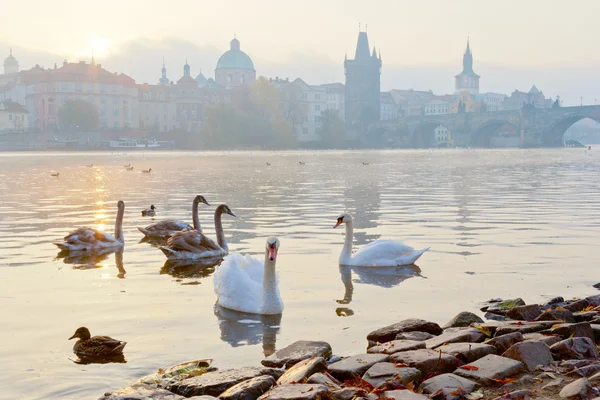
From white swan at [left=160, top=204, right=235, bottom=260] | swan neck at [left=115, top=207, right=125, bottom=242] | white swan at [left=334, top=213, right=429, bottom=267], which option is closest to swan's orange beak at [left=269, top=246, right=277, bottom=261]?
white swan at [left=334, top=213, right=429, bottom=267]

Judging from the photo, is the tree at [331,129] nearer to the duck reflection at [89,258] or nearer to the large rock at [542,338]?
the duck reflection at [89,258]

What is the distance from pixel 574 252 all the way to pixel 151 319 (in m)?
6.80

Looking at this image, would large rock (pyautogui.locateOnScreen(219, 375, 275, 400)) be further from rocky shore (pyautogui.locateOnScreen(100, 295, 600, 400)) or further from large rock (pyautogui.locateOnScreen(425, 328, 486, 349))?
large rock (pyautogui.locateOnScreen(425, 328, 486, 349))

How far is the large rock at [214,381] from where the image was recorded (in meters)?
5.48

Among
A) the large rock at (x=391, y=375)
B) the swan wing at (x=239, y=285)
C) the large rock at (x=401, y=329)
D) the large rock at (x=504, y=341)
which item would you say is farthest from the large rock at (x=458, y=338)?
the swan wing at (x=239, y=285)

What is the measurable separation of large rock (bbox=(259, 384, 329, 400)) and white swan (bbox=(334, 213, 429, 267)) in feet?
18.6

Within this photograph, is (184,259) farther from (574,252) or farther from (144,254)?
(574,252)

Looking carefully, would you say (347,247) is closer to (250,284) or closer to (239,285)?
(250,284)

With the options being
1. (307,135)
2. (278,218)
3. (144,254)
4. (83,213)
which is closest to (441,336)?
(144,254)

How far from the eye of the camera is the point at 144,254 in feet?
40.0

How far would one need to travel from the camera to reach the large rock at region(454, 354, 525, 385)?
5250 mm

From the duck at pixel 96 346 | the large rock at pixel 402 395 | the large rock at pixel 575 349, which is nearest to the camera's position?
the large rock at pixel 402 395

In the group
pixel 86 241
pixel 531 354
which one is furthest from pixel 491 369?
pixel 86 241

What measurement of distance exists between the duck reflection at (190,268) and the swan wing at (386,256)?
1947 millimetres
